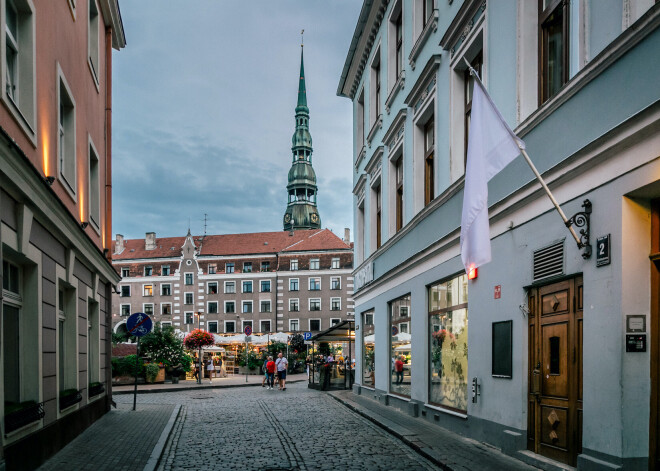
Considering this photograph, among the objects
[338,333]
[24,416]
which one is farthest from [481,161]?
[338,333]

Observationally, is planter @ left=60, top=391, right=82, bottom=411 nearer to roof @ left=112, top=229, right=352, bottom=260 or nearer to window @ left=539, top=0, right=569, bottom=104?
window @ left=539, top=0, right=569, bottom=104

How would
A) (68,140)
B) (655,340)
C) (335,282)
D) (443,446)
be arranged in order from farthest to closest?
(335,282) → (68,140) → (443,446) → (655,340)

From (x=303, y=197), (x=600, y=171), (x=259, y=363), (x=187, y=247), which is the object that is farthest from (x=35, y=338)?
(x=303, y=197)

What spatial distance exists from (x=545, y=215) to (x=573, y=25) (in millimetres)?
2467

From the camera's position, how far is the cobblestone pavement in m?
9.95

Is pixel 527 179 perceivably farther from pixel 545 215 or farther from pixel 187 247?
pixel 187 247

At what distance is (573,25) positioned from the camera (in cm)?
856

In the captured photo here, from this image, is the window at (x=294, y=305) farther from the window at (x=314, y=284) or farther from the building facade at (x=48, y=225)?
the building facade at (x=48, y=225)

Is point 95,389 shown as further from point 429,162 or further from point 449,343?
point 429,162

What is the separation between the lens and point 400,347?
59.2ft

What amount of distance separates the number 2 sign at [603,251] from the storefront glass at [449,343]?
16.9ft

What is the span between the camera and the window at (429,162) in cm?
1548

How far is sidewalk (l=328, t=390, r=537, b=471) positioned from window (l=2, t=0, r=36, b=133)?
7.50 metres

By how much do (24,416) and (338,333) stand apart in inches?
906
